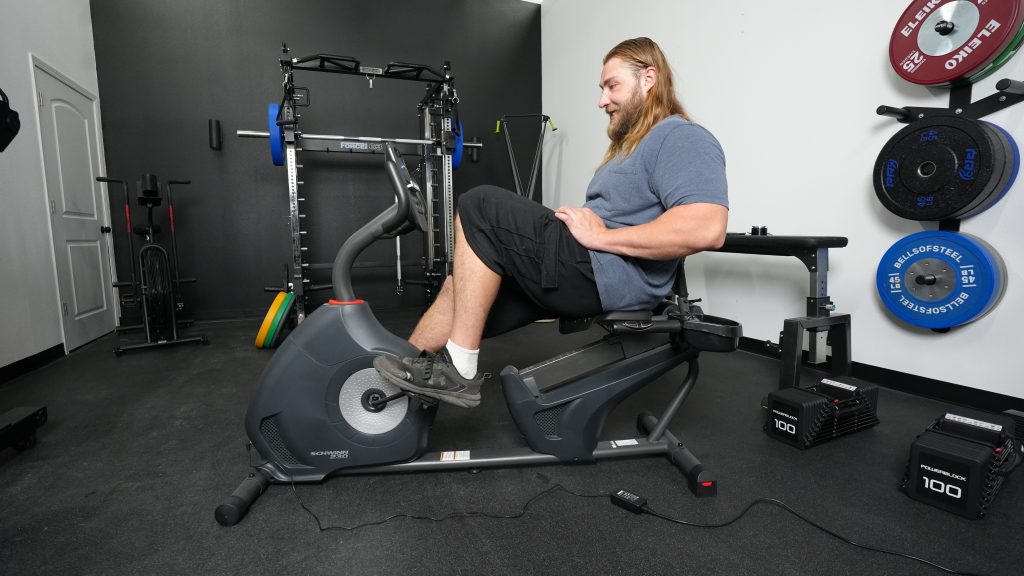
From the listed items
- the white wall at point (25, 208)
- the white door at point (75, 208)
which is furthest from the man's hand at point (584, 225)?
the white door at point (75, 208)

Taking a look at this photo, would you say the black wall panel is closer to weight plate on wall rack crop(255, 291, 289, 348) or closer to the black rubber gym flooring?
weight plate on wall rack crop(255, 291, 289, 348)

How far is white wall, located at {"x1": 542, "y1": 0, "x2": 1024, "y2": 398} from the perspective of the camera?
1.73 meters

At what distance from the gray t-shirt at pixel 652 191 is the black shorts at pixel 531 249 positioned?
0.05 metres

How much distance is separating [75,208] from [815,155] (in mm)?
4487

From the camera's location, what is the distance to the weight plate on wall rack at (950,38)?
156 centimetres

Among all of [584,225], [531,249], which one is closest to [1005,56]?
[584,225]

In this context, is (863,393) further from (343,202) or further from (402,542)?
(343,202)

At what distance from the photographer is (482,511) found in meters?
1.14

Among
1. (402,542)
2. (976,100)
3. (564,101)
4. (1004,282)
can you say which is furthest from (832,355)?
(564,101)

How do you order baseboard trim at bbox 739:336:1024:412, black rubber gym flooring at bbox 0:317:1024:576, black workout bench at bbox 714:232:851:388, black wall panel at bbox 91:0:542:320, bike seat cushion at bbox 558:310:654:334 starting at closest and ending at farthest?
black rubber gym flooring at bbox 0:317:1024:576 < bike seat cushion at bbox 558:310:654:334 < baseboard trim at bbox 739:336:1024:412 < black workout bench at bbox 714:232:851:388 < black wall panel at bbox 91:0:542:320

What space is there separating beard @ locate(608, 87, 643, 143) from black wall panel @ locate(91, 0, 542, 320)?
264cm

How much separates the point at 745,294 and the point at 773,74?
3.97 feet

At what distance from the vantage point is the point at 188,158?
3664 mm

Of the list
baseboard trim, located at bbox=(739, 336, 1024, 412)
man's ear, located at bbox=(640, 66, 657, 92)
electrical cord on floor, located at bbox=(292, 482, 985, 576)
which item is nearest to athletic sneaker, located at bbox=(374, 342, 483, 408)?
electrical cord on floor, located at bbox=(292, 482, 985, 576)
